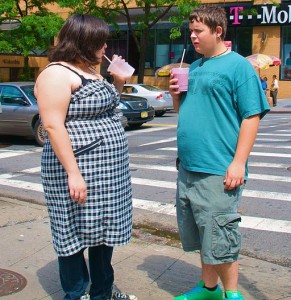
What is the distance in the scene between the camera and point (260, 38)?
32031 mm

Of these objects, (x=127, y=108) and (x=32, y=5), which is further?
(x=32, y=5)

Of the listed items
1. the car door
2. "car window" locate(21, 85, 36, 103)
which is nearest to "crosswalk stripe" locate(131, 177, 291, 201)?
the car door

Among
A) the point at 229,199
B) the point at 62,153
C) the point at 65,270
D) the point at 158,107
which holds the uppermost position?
the point at 62,153

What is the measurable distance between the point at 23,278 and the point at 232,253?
175 centimetres

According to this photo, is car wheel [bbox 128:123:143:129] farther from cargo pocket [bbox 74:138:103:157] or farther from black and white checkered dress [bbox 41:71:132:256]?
cargo pocket [bbox 74:138:103:157]

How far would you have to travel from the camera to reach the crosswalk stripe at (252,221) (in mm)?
6086

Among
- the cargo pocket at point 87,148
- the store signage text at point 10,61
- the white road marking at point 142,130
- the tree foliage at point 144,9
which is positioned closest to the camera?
the cargo pocket at point 87,148

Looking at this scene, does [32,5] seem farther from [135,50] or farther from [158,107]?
[135,50]

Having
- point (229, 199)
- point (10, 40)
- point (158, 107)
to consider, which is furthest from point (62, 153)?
point (10, 40)

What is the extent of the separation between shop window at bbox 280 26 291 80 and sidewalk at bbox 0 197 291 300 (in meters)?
27.6

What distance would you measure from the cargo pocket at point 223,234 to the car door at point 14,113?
1036cm

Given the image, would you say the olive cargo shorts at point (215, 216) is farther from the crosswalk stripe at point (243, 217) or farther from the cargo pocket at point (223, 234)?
the crosswalk stripe at point (243, 217)

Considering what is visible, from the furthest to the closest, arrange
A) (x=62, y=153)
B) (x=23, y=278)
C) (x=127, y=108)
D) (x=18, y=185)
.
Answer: (x=127, y=108), (x=18, y=185), (x=23, y=278), (x=62, y=153)

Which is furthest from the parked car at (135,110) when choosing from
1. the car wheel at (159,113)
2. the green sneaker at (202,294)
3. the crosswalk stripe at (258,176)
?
A: the green sneaker at (202,294)
